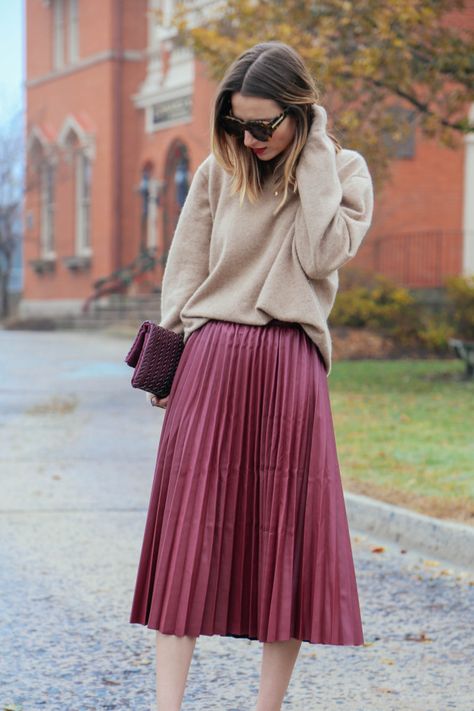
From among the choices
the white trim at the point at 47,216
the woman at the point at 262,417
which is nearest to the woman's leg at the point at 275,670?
the woman at the point at 262,417

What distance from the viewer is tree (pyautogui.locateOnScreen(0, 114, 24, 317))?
1371 inches

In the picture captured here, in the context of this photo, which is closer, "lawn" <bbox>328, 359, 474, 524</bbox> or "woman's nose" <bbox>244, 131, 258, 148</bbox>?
"woman's nose" <bbox>244, 131, 258, 148</bbox>

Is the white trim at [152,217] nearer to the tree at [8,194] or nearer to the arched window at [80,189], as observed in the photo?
the arched window at [80,189]

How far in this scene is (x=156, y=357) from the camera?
3426 millimetres

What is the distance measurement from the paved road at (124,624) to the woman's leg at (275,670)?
58cm

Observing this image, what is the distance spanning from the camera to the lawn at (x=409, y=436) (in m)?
7.15

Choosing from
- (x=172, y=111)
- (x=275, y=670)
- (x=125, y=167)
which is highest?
(x=172, y=111)

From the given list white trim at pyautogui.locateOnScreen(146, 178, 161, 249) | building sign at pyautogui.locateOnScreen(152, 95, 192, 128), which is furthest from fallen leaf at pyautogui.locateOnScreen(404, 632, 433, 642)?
white trim at pyautogui.locateOnScreen(146, 178, 161, 249)

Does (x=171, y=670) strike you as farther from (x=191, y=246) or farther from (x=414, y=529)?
(x=414, y=529)

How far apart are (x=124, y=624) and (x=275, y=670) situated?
5.36 ft

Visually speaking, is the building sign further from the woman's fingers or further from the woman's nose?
the woman's nose

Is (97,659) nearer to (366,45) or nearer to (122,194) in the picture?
(366,45)

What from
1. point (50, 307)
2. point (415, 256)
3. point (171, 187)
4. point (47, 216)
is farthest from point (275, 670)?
point (47, 216)

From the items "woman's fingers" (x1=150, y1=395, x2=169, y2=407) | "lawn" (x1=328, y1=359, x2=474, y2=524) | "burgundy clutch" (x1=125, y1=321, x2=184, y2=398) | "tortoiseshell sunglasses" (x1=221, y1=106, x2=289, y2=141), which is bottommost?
"lawn" (x1=328, y1=359, x2=474, y2=524)
